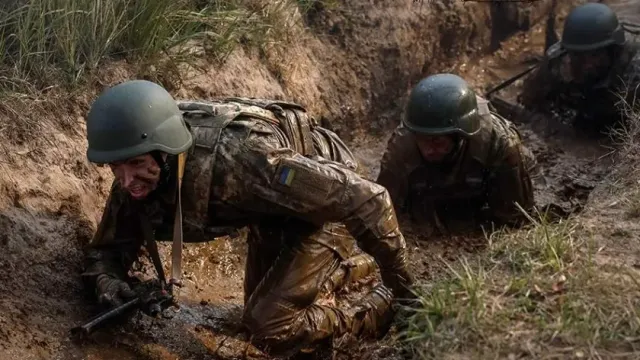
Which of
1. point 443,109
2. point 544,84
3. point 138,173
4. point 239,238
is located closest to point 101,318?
point 138,173

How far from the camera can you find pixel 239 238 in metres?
6.32

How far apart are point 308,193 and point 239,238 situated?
6.17 ft

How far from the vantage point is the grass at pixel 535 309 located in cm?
364

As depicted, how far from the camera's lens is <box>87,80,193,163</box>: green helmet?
172 inches

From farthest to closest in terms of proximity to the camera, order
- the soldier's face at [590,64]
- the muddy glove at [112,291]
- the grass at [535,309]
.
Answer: the soldier's face at [590,64], the muddy glove at [112,291], the grass at [535,309]

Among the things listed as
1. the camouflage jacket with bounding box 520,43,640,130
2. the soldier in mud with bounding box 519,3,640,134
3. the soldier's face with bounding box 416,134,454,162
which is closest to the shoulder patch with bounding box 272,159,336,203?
the soldier's face with bounding box 416,134,454,162

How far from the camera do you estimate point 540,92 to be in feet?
28.9

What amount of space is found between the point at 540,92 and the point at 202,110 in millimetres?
4847

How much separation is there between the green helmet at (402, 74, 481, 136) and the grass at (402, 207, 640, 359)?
2.14m

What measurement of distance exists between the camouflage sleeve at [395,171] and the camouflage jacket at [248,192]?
1.89 meters

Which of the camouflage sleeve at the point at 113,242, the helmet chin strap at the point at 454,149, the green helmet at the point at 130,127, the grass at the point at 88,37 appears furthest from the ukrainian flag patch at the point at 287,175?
the helmet chin strap at the point at 454,149

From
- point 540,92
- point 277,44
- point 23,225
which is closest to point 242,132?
point 23,225

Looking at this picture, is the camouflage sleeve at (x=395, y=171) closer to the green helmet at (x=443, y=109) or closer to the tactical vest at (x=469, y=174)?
the tactical vest at (x=469, y=174)

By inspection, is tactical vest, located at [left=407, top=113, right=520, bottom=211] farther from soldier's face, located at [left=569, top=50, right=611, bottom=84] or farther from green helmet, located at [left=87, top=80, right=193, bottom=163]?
green helmet, located at [left=87, top=80, right=193, bottom=163]
